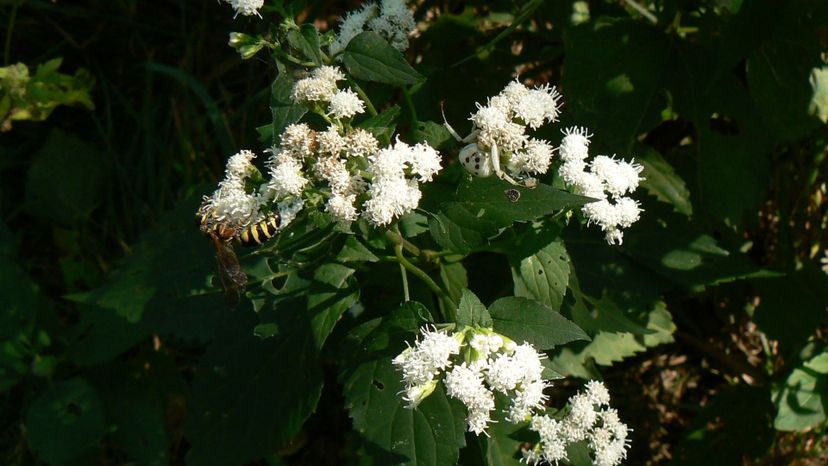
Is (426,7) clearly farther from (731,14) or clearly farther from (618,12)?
(731,14)

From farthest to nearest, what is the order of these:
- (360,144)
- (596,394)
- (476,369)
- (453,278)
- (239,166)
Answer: (453,278) → (596,394) → (239,166) → (360,144) → (476,369)

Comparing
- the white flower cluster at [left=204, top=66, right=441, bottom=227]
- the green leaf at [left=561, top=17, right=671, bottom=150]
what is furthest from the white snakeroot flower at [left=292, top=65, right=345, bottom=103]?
the green leaf at [left=561, top=17, right=671, bottom=150]

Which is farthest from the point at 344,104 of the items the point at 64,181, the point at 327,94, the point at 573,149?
the point at 64,181

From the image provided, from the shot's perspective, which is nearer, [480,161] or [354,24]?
[480,161]

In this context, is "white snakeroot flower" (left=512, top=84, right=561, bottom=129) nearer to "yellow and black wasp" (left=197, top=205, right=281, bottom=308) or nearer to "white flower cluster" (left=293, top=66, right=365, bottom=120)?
"white flower cluster" (left=293, top=66, right=365, bottom=120)

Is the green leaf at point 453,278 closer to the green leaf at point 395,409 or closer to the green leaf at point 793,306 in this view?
the green leaf at point 395,409

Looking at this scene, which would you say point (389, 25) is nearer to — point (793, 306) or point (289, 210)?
point (289, 210)
